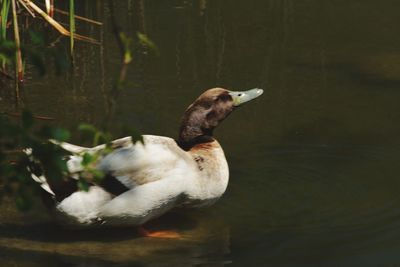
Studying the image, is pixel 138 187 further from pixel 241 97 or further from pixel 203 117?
pixel 241 97

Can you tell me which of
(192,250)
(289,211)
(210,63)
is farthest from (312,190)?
(210,63)

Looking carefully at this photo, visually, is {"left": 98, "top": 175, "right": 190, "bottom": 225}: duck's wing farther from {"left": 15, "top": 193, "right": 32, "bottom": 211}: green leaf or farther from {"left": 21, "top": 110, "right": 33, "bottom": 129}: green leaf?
{"left": 21, "top": 110, "right": 33, "bottom": 129}: green leaf

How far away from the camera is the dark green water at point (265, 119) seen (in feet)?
18.4

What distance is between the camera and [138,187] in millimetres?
5637

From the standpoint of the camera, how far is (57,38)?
1009 cm

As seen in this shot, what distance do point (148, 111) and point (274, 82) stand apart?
57.3 inches

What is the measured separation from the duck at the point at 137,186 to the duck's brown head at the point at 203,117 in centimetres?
22

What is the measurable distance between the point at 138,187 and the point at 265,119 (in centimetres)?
246

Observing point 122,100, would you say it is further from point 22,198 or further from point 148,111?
point 22,198

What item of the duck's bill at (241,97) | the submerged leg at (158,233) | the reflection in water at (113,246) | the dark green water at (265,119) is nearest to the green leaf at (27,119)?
the dark green water at (265,119)

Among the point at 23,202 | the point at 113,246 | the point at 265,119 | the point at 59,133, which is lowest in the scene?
the point at 113,246

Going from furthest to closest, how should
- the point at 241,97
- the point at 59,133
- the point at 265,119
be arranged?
the point at 265,119
the point at 241,97
the point at 59,133

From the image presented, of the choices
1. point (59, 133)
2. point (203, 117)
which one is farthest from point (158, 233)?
point (59, 133)

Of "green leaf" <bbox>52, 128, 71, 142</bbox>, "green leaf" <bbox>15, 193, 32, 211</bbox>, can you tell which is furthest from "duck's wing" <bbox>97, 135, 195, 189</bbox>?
"green leaf" <bbox>52, 128, 71, 142</bbox>
